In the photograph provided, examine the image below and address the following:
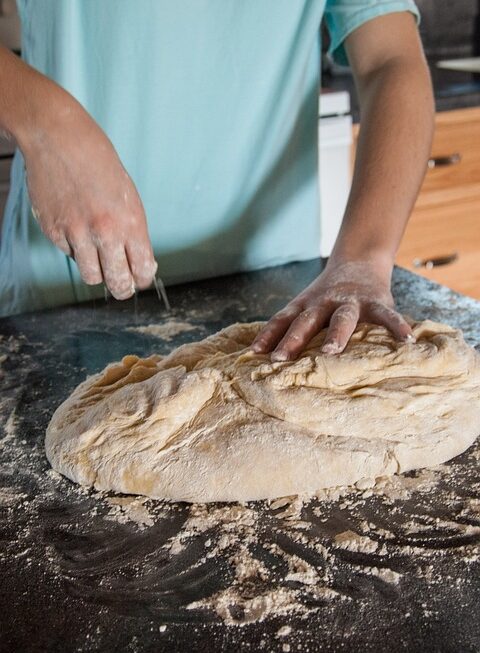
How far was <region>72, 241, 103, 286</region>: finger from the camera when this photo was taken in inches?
36.8

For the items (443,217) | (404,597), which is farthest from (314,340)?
(443,217)

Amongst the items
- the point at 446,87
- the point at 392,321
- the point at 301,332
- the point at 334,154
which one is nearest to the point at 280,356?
the point at 301,332

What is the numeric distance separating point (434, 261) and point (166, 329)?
1.41 metres

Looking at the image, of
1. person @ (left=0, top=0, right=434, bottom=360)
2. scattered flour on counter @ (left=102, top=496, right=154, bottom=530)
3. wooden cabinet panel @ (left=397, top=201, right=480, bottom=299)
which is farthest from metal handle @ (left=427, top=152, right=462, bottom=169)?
scattered flour on counter @ (left=102, top=496, right=154, bottom=530)

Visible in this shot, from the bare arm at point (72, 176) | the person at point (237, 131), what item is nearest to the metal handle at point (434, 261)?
the person at point (237, 131)

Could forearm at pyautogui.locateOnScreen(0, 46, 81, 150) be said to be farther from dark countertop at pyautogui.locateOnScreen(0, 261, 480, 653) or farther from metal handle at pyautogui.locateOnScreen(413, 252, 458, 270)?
metal handle at pyautogui.locateOnScreen(413, 252, 458, 270)

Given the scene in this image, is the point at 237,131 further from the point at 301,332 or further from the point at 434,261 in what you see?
the point at 434,261

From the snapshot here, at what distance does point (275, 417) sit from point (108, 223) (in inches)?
12.6

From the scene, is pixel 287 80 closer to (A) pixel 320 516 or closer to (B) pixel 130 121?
(B) pixel 130 121

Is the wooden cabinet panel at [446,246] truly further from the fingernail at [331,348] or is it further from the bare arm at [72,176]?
the bare arm at [72,176]

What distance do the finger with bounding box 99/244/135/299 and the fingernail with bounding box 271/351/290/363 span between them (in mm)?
213

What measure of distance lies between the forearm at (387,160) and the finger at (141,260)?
1.21 ft

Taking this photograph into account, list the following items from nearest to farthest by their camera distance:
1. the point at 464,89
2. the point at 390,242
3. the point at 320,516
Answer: the point at 320,516 < the point at 390,242 < the point at 464,89

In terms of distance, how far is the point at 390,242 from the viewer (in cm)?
125
